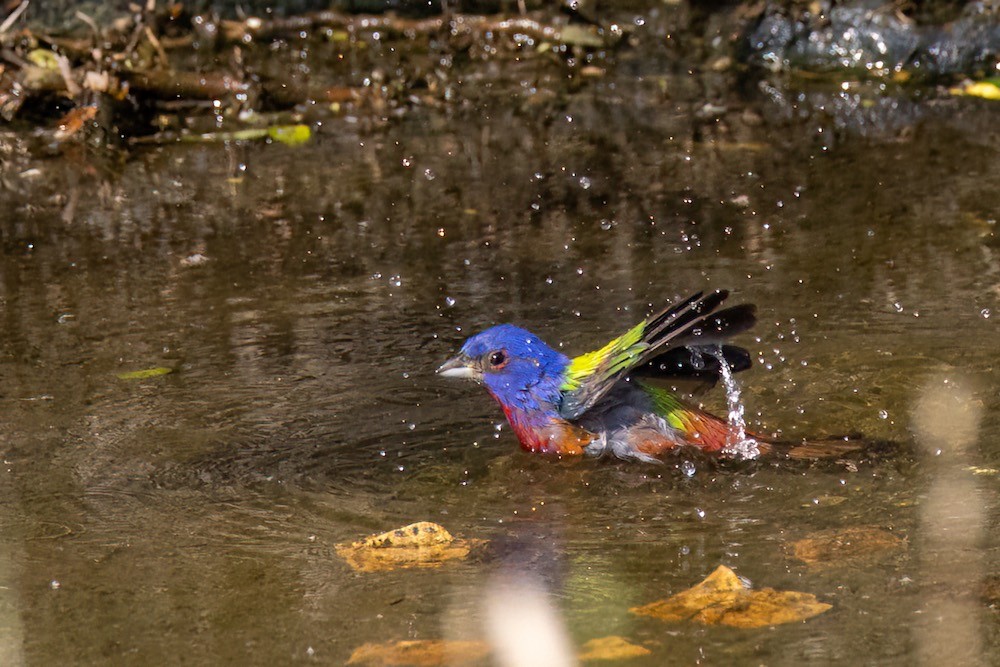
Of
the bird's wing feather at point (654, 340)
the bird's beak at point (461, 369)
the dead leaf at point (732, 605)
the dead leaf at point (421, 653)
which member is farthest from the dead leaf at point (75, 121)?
the dead leaf at point (732, 605)

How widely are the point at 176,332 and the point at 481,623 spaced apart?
2.75 meters

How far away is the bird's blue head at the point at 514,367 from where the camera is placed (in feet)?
14.5

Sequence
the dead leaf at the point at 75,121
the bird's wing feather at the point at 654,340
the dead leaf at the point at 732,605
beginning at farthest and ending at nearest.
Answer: the dead leaf at the point at 75,121 → the bird's wing feather at the point at 654,340 → the dead leaf at the point at 732,605

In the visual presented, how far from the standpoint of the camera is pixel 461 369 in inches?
177

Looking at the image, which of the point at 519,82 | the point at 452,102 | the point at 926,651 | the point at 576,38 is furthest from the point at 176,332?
the point at 576,38

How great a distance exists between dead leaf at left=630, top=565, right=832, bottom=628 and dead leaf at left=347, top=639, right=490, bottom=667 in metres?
0.41

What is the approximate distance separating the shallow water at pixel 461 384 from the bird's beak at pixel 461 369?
0.22 metres

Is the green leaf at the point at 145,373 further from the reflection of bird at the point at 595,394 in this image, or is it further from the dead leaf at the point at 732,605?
the dead leaf at the point at 732,605

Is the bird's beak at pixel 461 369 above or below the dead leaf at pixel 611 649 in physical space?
above

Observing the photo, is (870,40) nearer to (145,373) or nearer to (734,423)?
(734,423)

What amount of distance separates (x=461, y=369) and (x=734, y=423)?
90 centimetres

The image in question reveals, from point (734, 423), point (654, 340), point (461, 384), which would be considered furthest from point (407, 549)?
point (461, 384)

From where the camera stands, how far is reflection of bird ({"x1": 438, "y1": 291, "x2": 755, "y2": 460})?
4359 millimetres

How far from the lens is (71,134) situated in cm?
885
